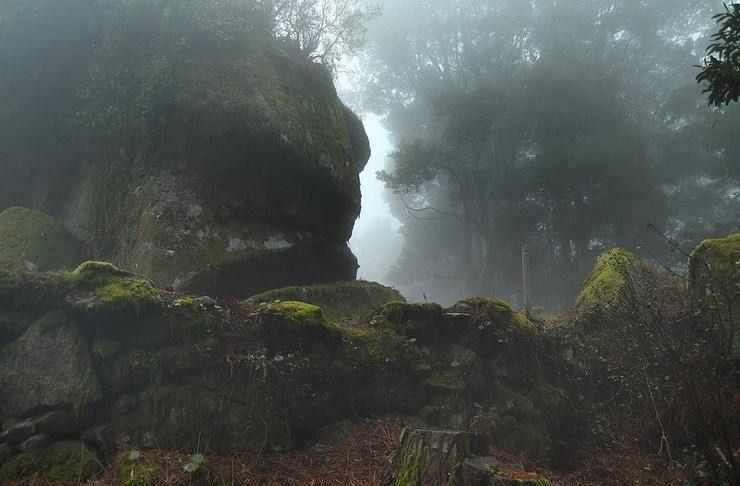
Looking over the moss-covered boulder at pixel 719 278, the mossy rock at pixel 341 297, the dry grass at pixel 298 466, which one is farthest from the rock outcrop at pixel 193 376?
the moss-covered boulder at pixel 719 278

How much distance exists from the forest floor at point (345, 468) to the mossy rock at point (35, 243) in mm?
4007

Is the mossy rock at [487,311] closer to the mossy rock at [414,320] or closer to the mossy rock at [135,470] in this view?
the mossy rock at [414,320]

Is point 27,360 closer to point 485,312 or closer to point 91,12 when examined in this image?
point 485,312

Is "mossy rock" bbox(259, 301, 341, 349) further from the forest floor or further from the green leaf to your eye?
the green leaf

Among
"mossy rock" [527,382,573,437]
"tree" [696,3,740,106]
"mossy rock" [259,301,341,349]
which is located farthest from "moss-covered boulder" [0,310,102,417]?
"tree" [696,3,740,106]

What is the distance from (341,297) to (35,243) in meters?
4.12

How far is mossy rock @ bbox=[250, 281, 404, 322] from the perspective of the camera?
6289 millimetres

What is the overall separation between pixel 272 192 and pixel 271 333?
137 inches

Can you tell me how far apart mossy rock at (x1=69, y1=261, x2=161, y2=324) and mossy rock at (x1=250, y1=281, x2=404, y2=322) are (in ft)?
5.77

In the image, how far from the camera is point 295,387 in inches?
158

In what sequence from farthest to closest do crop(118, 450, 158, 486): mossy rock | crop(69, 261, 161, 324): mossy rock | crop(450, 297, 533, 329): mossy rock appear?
1. crop(450, 297, 533, 329): mossy rock
2. crop(69, 261, 161, 324): mossy rock
3. crop(118, 450, 158, 486): mossy rock

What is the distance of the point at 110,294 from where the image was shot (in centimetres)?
377

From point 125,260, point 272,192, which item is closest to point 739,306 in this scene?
point 272,192

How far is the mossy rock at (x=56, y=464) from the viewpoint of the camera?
2.96 m
